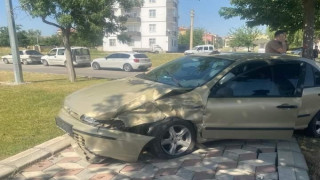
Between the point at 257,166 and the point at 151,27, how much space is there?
6172 cm

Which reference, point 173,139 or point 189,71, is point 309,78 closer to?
point 189,71

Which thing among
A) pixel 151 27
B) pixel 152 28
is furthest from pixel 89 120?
pixel 151 27

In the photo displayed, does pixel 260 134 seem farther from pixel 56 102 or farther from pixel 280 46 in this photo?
pixel 56 102

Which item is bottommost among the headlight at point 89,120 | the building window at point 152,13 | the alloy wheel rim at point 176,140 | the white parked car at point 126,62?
the white parked car at point 126,62

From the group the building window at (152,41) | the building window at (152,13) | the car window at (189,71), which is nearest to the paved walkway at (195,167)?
the car window at (189,71)

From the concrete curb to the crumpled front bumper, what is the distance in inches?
29.5

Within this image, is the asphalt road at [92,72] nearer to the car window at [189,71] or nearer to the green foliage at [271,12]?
the green foliage at [271,12]

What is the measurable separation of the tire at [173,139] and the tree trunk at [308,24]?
5352mm

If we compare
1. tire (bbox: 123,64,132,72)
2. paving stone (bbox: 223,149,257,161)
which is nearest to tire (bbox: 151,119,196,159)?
paving stone (bbox: 223,149,257,161)

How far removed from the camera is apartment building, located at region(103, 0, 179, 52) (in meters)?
63.2

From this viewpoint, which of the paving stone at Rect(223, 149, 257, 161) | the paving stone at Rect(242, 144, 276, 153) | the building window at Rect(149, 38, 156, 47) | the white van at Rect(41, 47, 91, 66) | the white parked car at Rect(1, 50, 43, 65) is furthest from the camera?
the building window at Rect(149, 38, 156, 47)

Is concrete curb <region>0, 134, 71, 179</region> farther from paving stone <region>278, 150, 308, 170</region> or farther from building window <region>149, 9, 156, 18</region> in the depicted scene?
building window <region>149, 9, 156, 18</region>

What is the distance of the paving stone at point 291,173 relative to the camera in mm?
3844

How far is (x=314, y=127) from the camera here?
5473 mm
